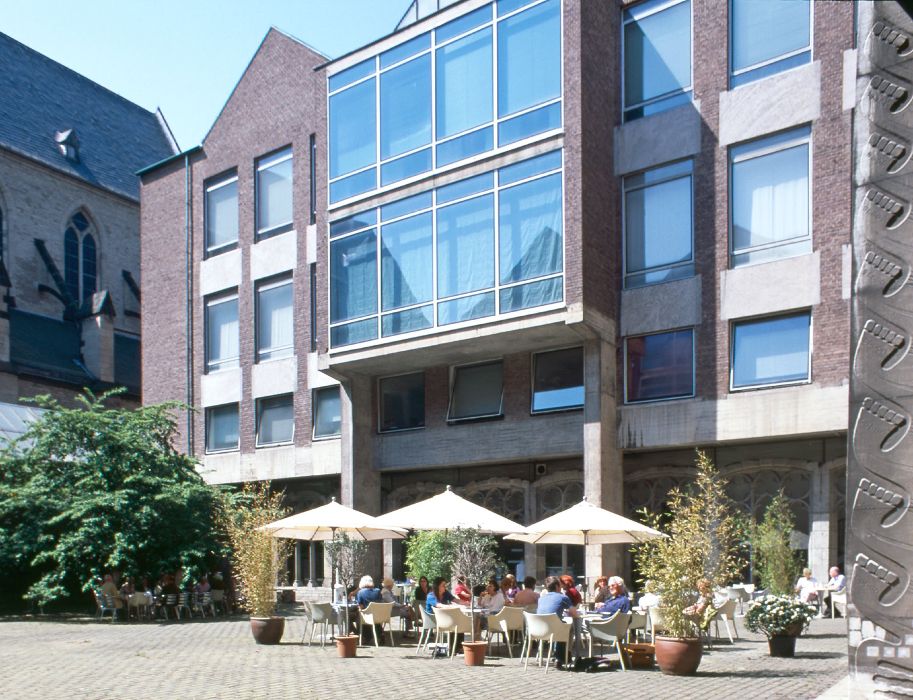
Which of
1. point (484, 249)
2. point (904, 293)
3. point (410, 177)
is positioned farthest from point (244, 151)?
point (904, 293)

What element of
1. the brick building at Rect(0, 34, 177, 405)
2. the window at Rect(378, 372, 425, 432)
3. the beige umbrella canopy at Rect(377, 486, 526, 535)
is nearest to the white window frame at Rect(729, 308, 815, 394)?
the beige umbrella canopy at Rect(377, 486, 526, 535)

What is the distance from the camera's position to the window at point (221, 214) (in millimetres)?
34406

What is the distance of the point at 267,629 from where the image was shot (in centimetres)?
1811

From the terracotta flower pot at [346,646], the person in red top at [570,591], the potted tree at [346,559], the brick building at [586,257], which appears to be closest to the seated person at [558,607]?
the person in red top at [570,591]

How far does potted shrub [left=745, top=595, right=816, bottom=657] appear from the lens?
14875mm

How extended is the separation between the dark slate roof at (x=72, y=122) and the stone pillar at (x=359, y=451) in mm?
27156

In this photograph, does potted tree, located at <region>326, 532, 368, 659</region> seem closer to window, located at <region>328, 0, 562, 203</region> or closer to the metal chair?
the metal chair

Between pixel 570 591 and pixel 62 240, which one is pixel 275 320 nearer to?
pixel 570 591

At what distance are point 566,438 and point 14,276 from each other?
32.7m

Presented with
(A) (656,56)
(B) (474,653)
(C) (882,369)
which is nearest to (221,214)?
(A) (656,56)

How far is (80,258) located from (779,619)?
146 feet

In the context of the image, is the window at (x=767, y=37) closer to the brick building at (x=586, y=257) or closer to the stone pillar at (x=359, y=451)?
the brick building at (x=586, y=257)

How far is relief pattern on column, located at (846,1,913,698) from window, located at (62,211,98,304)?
156 ft

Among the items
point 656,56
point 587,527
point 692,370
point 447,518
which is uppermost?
point 656,56
